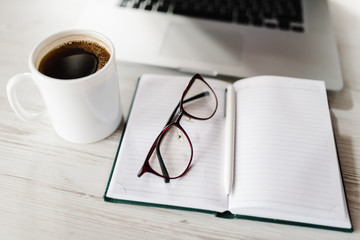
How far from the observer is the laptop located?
66 centimetres

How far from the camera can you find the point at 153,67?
0.68m

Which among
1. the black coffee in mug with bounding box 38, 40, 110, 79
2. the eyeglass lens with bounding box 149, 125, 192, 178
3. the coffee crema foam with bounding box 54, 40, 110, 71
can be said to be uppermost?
the coffee crema foam with bounding box 54, 40, 110, 71

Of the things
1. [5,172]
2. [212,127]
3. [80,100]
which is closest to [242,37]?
[212,127]

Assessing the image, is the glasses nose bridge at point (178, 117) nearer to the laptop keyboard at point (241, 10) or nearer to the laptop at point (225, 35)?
the laptop at point (225, 35)

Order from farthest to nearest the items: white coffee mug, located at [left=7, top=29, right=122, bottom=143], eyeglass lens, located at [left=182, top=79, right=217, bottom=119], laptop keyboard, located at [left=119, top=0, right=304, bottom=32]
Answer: laptop keyboard, located at [left=119, top=0, right=304, bottom=32], eyeglass lens, located at [left=182, top=79, right=217, bottom=119], white coffee mug, located at [left=7, top=29, right=122, bottom=143]

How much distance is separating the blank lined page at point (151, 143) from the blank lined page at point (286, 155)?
0.10 feet

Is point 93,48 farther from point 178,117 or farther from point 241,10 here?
point 241,10

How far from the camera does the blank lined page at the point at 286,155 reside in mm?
458

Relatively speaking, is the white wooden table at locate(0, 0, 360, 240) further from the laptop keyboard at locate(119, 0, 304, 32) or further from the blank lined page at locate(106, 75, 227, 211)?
the laptop keyboard at locate(119, 0, 304, 32)

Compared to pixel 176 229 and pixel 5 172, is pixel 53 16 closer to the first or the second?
pixel 5 172

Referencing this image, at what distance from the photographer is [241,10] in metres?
0.76

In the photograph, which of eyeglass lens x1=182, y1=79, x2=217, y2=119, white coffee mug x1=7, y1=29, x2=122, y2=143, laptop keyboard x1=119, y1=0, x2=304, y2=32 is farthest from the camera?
laptop keyboard x1=119, y1=0, x2=304, y2=32

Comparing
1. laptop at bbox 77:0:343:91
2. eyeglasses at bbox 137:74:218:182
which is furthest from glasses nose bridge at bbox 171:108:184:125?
laptop at bbox 77:0:343:91

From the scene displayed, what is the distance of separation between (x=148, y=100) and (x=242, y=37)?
265mm
